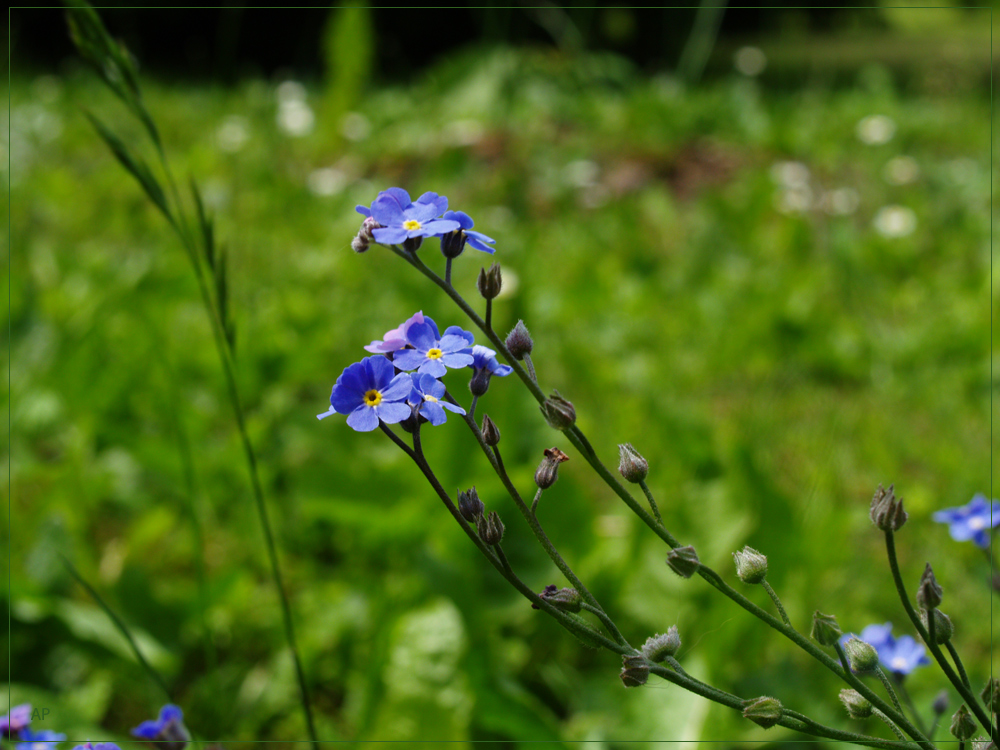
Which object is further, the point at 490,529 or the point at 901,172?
the point at 901,172

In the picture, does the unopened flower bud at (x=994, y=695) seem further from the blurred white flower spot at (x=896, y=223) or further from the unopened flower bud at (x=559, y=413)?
the blurred white flower spot at (x=896, y=223)

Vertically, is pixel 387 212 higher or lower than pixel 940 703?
higher

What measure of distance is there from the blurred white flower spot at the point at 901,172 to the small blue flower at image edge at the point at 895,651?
3505mm

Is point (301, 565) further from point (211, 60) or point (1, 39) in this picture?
point (211, 60)

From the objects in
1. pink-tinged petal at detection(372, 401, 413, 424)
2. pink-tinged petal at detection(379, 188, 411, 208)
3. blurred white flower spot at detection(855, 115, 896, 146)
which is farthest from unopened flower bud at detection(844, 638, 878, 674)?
blurred white flower spot at detection(855, 115, 896, 146)

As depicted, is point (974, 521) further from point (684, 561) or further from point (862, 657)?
point (684, 561)

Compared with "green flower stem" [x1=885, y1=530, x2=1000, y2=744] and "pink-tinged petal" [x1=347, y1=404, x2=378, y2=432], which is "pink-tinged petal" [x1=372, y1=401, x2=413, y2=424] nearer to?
"pink-tinged petal" [x1=347, y1=404, x2=378, y2=432]

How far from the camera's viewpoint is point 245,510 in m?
1.71

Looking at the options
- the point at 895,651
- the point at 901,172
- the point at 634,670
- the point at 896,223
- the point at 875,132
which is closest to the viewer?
the point at 634,670

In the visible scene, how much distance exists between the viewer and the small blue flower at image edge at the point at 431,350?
562 millimetres

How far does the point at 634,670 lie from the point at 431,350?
251 millimetres

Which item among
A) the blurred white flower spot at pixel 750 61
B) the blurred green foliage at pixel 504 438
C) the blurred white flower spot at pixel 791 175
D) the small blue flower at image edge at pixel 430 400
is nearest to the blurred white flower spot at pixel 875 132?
the blurred green foliage at pixel 504 438

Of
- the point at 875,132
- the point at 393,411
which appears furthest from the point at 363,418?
the point at 875,132

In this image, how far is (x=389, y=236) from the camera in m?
0.57
